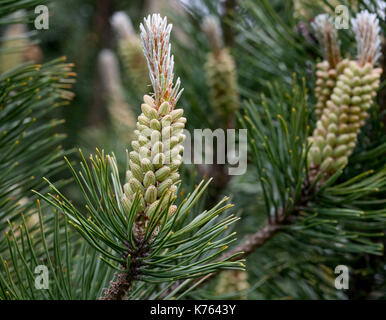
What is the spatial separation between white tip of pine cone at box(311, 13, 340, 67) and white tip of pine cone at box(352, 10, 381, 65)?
39 millimetres

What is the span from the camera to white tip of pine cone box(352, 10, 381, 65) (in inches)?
21.4

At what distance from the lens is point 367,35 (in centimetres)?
55

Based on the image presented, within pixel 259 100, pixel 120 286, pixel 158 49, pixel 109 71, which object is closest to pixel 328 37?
pixel 259 100

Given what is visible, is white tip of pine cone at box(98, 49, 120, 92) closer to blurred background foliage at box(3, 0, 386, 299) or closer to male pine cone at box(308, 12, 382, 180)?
blurred background foliage at box(3, 0, 386, 299)

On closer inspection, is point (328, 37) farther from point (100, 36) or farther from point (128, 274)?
point (100, 36)

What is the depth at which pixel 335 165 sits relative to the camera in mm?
568

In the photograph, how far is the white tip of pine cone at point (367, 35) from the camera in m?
0.54

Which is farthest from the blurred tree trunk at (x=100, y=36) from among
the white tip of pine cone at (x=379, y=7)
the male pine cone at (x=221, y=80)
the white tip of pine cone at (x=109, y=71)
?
the white tip of pine cone at (x=379, y=7)

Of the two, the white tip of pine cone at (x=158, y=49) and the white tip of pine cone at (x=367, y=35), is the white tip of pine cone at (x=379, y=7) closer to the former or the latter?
the white tip of pine cone at (x=367, y=35)

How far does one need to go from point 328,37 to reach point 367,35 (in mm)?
61

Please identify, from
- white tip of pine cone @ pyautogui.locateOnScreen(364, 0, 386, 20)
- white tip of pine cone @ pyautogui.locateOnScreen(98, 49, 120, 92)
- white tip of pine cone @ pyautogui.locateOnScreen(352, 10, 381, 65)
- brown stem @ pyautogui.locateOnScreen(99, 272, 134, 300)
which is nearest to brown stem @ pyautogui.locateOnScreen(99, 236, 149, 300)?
brown stem @ pyautogui.locateOnScreen(99, 272, 134, 300)

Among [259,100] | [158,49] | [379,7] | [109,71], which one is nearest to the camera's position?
[158,49]
